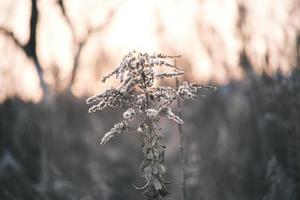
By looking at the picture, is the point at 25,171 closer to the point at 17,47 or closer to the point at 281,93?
the point at 17,47

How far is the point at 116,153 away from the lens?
33.2m

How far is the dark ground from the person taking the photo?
20.1m

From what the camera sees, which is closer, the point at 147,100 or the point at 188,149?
the point at 147,100

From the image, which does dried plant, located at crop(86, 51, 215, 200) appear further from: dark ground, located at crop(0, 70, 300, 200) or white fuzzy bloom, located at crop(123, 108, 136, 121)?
dark ground, located at crop(0, 70, 300, 200)

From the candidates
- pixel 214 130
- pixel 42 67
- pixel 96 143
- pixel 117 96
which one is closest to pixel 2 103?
pixel 42 67

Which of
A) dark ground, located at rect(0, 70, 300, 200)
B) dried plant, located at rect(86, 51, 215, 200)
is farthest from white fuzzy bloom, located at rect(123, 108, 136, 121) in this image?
dark ground, located at rect(0, 70, 300, 200)

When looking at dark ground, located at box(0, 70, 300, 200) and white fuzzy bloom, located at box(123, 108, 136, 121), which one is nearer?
white fuzzy bloom, located at box(123, 108, 136, 121)

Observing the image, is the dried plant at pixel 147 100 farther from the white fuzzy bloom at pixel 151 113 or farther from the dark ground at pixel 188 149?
the dark ground at pixel 188 149

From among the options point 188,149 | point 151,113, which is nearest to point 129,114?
point 151,113

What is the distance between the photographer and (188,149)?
29.0 m

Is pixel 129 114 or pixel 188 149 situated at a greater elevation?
pixel 188 149

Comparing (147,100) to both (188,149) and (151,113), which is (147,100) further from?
(188,149)

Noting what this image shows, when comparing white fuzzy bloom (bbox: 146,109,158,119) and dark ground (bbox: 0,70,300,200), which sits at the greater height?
dark ground (bbox: 0,70,300,200)

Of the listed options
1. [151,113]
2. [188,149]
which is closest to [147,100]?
[151,113]
